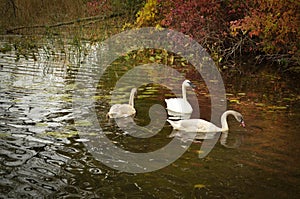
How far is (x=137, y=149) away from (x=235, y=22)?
7.76m

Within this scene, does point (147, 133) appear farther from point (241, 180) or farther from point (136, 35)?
point (136, 35)

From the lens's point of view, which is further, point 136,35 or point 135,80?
point 136,35

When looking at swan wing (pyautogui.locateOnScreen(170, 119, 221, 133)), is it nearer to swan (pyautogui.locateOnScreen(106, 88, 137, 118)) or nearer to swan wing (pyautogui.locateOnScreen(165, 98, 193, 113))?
swan (pyautogui.locateOnScreen(106, 88, 137, 118))

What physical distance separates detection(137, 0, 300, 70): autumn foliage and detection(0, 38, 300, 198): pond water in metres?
2.51

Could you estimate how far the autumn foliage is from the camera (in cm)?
1317

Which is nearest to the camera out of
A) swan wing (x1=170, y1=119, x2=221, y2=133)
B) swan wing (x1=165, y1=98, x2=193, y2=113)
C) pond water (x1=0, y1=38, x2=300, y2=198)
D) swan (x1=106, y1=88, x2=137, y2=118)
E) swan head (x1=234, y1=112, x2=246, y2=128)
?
pond water (x1=0, y1=38, x2=300, y2=198)

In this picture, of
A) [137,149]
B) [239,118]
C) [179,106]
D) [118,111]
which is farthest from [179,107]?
[137,149]

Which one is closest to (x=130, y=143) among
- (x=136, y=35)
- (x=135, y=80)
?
(x=135, y=80)

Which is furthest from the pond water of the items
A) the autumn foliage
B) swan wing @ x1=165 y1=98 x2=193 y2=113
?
the autumn foliage

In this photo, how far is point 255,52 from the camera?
17219 mm

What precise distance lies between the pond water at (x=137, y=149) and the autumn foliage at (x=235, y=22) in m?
2.51

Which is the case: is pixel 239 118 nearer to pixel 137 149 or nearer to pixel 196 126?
pixel 196 126

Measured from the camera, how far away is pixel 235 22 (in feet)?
45.3

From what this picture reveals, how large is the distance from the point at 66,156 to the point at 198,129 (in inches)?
93.1
